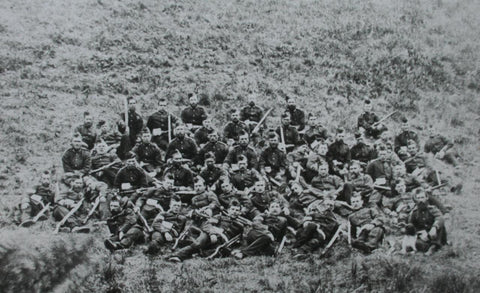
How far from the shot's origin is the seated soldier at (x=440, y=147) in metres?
11.3

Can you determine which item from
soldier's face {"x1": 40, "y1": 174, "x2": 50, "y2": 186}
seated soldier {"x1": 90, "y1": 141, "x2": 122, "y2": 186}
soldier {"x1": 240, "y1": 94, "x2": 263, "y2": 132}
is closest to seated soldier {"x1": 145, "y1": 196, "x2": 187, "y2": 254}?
seated soldier {"x1": 90, "y1": 141, "x2": 122, "y2": 186}

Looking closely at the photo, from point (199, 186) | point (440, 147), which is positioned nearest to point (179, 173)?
point (199, 186)

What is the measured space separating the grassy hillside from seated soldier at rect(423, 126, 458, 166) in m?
0.24

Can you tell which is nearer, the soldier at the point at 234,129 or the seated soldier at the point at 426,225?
the seated soldier at the point at 426,225

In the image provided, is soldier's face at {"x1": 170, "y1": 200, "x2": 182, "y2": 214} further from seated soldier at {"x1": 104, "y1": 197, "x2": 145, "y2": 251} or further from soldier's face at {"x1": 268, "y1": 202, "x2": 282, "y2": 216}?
soldier's face at {"x1": 268, "y1": 202, "x2": 282, "y2": 216}

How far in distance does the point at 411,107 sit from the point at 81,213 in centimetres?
876

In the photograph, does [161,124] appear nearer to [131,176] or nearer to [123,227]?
[131,176]

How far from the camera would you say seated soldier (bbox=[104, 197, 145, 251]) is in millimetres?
8977

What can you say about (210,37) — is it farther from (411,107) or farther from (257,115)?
(411,107)

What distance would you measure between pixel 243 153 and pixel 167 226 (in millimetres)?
2740

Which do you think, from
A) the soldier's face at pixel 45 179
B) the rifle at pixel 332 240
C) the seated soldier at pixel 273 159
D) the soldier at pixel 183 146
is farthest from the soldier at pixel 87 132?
the rifle at pixel 332 240

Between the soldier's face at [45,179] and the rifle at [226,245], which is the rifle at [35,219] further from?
the rifle at [226,245]

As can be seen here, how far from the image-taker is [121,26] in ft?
56.2

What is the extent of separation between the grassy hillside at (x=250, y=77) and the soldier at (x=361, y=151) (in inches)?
74.7
